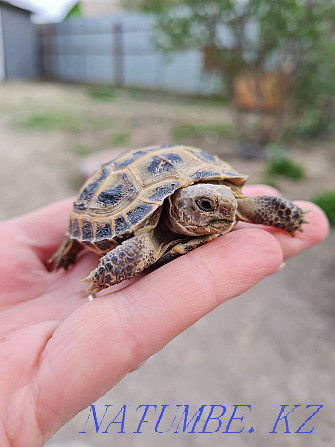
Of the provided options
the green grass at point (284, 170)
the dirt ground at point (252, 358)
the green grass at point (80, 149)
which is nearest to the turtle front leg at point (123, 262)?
the dirt ground at point (252, 358)

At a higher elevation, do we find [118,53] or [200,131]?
[118,53]

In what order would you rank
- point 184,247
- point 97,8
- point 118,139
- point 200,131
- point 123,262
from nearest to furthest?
point 123,262, point 184,247, point 118,139, point 200,131, point 97,8

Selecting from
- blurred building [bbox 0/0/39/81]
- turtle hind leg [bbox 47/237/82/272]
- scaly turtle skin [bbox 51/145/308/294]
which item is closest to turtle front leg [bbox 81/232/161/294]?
scaly turtle skin [bbox 51/145/308/294]

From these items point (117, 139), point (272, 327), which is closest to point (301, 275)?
point (272, 327)

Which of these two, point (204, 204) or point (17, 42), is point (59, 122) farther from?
point (17, 42)

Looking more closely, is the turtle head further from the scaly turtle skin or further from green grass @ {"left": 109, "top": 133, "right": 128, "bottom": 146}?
green grass @ {"left": 109, "top": 133, "right": 128, "bottom": 146}

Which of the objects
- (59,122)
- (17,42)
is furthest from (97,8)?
(59,122)
